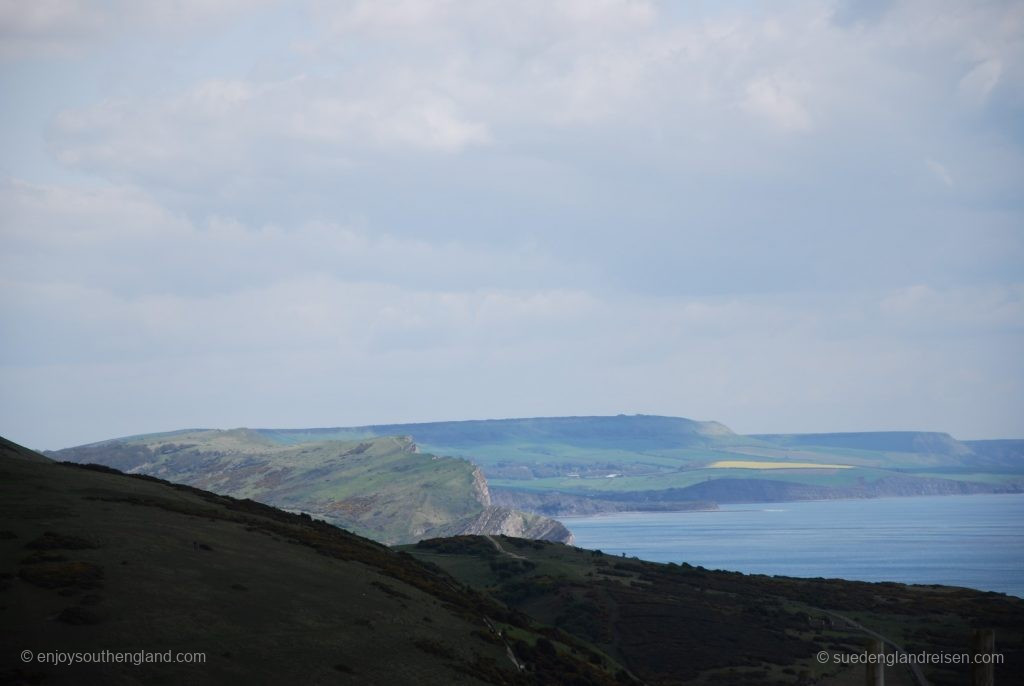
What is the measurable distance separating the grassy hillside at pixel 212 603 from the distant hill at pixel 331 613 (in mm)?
131

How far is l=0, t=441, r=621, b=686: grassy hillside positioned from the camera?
41.0m

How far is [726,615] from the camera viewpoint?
364 ft

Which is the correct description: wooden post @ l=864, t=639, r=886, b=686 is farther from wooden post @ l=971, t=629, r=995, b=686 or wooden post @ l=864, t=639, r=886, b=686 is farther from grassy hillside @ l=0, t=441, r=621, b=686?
grassy hillside @ l=0, t=441, r=621, b=686

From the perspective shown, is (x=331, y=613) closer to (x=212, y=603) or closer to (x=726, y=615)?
(x=212, y=603)

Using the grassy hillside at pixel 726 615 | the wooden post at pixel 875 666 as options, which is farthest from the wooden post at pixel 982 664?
the grassy hillside at pixel 726 615

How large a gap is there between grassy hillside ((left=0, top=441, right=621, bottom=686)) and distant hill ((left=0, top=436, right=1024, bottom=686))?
0.43 feet

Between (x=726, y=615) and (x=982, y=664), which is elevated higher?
(x=982, y=664)

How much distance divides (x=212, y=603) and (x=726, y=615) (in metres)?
75.6

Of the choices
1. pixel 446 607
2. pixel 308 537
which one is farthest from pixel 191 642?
pixel 308 537

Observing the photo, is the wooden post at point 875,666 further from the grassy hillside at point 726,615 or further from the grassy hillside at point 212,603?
the grassy hillside at point 726,615

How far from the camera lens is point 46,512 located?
56.2m

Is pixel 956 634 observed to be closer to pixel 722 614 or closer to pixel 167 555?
pixel 722 614

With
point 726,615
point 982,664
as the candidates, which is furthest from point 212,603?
point 726,615

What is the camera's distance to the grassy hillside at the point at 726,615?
3654 inches
